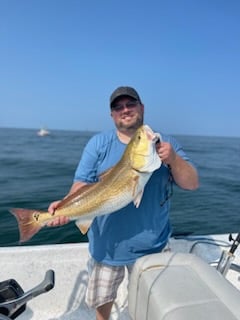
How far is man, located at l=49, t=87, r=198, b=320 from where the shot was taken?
111 inches

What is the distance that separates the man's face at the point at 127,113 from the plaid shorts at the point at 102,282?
1188mm

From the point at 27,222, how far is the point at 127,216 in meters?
0.80

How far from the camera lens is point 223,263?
107 inches

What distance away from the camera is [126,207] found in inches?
113

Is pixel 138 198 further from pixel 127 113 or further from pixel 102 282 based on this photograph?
pixel 102 282

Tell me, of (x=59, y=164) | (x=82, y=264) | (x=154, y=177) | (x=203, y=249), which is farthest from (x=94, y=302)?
(x=59, y=164)

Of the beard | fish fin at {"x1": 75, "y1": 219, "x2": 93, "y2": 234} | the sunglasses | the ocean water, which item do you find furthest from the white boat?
the ocean water

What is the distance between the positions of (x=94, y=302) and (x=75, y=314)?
113cm

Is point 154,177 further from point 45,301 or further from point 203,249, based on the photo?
point 45,301

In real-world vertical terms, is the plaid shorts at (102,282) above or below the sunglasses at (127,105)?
below

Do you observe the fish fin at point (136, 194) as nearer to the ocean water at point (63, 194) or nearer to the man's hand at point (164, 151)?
the man's hand at point (164, 151)

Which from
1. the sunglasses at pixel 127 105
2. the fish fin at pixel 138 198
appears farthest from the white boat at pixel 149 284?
the sunglasses at pixel 127 105

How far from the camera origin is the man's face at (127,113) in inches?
111

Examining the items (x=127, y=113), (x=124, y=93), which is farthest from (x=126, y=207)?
(x=124, y=93)
